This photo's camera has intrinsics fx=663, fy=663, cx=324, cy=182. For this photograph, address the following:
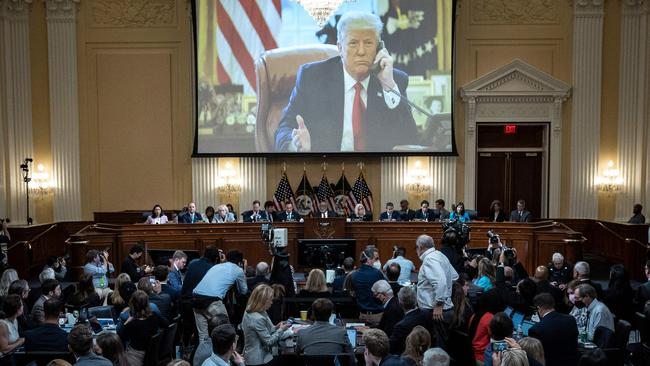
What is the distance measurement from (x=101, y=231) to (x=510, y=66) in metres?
10.8

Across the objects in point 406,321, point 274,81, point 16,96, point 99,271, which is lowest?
point 99,271

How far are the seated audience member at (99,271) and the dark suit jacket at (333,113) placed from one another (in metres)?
7.41

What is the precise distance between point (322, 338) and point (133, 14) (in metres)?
13.7

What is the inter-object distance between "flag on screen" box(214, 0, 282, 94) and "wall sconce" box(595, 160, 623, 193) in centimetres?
917

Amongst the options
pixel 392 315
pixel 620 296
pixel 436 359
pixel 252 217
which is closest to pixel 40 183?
pixel 252 217

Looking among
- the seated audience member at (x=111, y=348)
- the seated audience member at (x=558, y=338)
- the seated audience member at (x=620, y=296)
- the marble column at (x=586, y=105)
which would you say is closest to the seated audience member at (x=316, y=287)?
the seated audience member at (x=558, y=338)

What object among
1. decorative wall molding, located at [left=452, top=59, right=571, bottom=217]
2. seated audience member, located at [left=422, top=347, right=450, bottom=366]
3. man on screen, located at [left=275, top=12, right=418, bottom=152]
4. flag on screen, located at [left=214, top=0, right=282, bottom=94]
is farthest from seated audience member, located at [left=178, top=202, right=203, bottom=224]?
seated audience member, located at [left=422, top=347, right=450, bottom=366]

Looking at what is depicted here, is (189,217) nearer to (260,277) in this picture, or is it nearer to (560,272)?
(260,277)

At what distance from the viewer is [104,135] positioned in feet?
57.3

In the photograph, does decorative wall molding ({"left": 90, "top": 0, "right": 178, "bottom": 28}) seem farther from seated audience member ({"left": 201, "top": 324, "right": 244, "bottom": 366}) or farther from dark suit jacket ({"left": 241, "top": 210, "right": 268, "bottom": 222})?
seated audience member ({"left": 201, "top": 324, "right": 244, "bottom": 366})

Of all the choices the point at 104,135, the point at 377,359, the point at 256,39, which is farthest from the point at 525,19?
the point at 377,359

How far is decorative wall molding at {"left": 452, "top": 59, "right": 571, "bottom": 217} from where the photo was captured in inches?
674

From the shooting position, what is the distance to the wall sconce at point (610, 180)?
1719 centimetres

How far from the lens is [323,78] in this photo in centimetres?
1705
